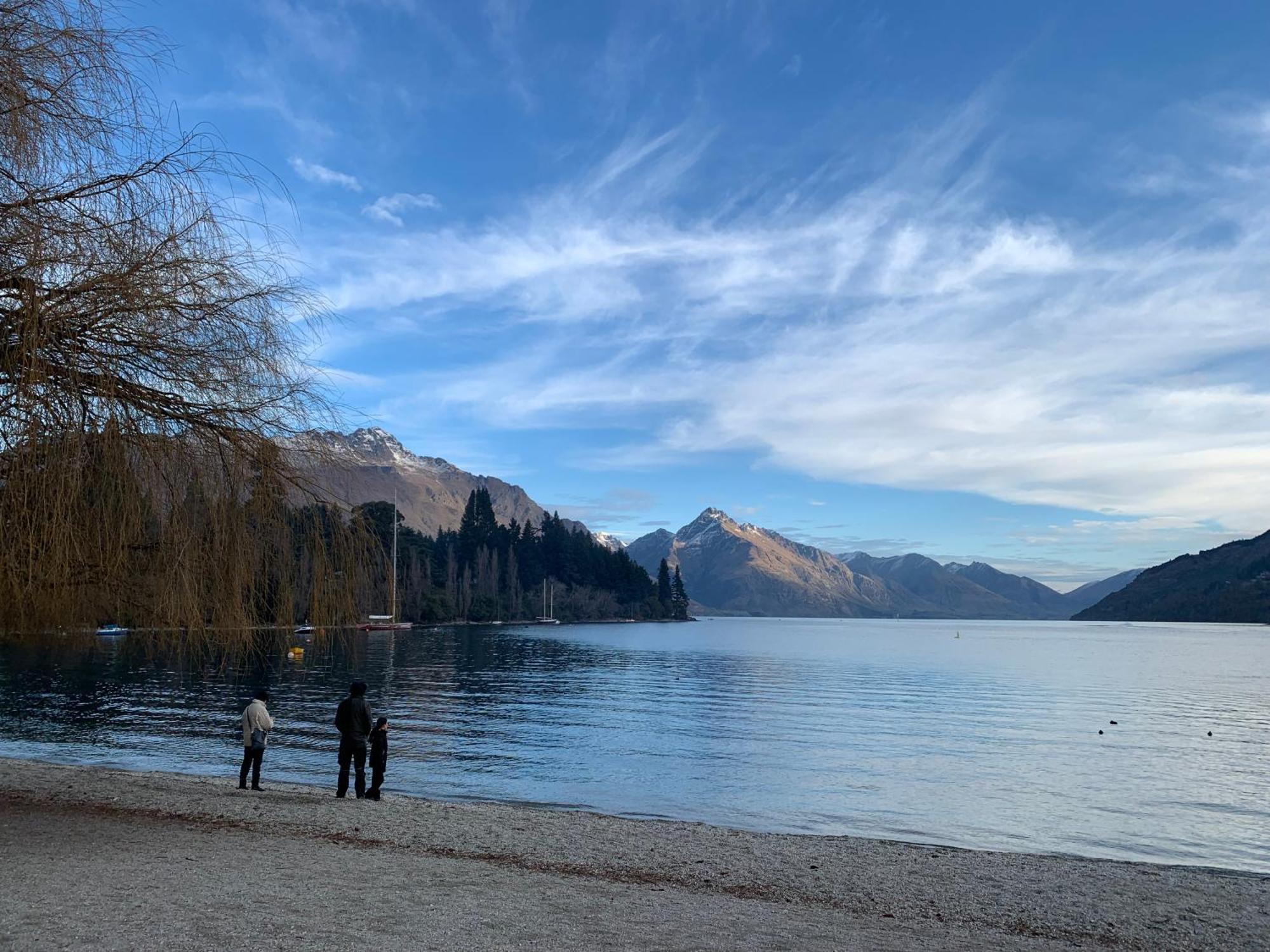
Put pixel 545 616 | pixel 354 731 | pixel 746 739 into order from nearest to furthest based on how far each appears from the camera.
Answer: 1. pixel 354 731
2. pixel 746 739
3. pixel 545 616

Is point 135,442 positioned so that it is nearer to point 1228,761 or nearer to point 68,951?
point 68,951

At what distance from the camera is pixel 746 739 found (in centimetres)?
3697

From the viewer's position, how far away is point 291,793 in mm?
18969

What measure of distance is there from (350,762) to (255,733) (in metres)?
2.47

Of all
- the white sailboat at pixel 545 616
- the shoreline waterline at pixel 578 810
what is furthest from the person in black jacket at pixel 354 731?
the white sailboat at pixel 545 616

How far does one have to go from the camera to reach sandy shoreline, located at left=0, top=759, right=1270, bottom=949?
891cm

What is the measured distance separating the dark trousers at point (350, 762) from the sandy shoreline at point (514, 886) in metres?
0.43

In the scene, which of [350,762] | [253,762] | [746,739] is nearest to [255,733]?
[253,762]

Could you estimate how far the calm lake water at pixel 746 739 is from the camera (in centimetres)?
2248

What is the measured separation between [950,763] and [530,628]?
135489 mm

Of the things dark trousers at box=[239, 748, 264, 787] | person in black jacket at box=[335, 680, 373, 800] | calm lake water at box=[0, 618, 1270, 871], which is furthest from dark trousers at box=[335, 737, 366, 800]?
calm lake water at box=[0, 618, 1270, 871]

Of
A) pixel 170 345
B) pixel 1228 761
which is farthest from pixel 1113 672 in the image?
pixel 170 345

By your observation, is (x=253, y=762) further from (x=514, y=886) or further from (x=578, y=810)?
(x=514, y=886)

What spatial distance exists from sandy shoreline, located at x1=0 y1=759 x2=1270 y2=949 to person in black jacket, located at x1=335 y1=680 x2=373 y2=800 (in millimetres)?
604
